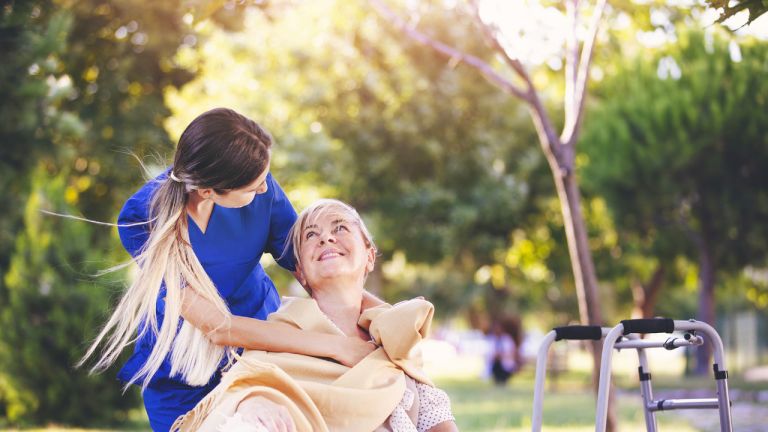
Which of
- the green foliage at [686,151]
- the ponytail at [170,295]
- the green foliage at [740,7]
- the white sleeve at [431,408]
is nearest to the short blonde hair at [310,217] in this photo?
the ponytail at [170,295]

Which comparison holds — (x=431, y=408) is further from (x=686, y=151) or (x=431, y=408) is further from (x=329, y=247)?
(x=686, y=151)

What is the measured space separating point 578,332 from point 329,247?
3.31ft

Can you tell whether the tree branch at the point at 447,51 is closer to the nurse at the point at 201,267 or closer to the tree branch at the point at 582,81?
the tree branch at the point at 582,81

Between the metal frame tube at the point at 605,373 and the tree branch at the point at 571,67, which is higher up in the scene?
the tree branch at the point at 571,67

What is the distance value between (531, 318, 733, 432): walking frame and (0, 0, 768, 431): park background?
129 inches

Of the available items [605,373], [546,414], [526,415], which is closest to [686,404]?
[605,373]

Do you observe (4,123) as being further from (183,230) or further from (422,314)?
(422,314)

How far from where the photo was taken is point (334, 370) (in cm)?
363

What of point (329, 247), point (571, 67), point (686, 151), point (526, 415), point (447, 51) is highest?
point (447, 51)

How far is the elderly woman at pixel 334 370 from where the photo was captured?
3.33 meters

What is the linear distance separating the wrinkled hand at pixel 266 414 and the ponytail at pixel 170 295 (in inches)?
18.9

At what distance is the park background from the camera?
34.5ft

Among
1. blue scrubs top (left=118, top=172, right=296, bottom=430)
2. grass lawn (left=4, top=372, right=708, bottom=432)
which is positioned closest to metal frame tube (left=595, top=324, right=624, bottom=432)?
blue scrubs top (left=118, top=172, right=296, bottom=430)

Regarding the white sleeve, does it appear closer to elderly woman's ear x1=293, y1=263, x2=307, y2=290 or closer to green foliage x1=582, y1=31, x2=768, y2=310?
elderly woman's ear x1=293, y1=263, x2=307, y2=290
